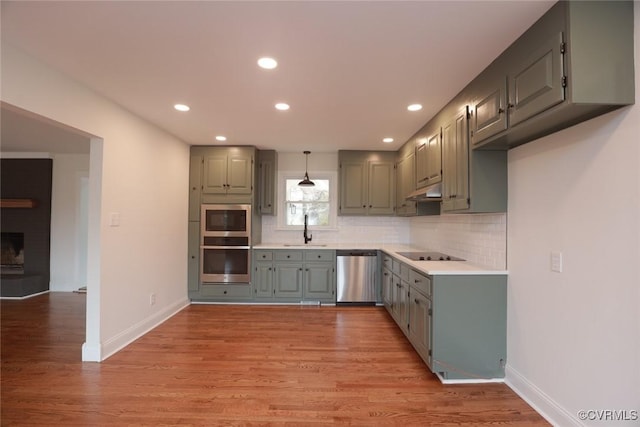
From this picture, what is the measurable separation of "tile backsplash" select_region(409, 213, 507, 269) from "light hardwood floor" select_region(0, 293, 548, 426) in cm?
105

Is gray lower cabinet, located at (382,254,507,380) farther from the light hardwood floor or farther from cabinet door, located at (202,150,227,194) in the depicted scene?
cabinet door, located at (202,150,227,194)

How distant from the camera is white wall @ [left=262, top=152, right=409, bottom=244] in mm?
5391

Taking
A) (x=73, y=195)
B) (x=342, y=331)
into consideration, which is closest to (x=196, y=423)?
(x=342, y=331)

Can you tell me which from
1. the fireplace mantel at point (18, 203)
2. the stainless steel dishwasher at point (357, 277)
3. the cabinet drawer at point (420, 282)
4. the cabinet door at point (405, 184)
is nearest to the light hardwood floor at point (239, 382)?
the cabinet drawer at point (420, 282)

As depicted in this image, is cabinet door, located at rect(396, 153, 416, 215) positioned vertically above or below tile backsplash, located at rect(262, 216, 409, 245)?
above

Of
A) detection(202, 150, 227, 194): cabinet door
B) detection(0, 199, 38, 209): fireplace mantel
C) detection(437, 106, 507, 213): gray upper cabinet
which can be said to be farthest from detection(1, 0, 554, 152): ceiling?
detection(0, 199, 38, 209): fireplace mantel

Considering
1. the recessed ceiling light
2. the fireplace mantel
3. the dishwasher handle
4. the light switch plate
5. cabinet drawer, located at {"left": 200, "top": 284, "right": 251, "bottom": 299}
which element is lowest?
cabinet drawer, located at {"left": 200, "top": 284, "right": 251, "bottom": 299}

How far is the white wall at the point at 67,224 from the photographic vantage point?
561 cm

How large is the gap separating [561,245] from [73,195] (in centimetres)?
695

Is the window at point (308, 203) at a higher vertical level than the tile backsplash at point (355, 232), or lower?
higher

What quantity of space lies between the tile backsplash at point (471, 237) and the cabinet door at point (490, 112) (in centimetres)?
74

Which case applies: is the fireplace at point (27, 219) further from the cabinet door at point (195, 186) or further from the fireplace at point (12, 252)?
the cabinet door at point (195, 186)

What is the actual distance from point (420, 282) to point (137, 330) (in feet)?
9.91

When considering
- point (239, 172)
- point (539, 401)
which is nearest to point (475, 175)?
point (539, 401)
